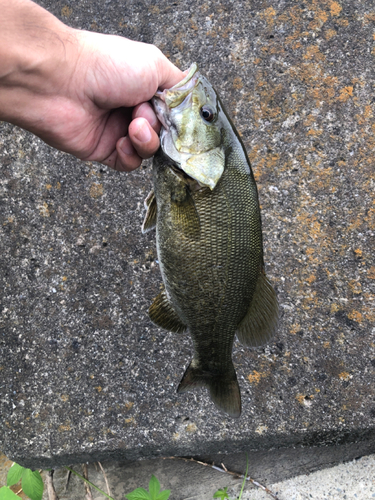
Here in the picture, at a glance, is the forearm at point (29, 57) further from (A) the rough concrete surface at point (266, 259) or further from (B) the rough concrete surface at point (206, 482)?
(B) the rough concrete surface at point (206, 482)

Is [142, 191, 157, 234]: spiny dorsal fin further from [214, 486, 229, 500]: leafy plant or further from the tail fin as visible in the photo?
[214, 486, 229, 500]: leafy plant

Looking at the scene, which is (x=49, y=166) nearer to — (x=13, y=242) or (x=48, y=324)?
(x=13, y=242)

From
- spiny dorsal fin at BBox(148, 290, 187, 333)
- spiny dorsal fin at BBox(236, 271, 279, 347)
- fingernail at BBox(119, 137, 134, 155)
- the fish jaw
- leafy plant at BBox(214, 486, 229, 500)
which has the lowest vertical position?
leafy plant at BBox(214, 486, 229, 500)

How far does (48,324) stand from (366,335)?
72.5 inches

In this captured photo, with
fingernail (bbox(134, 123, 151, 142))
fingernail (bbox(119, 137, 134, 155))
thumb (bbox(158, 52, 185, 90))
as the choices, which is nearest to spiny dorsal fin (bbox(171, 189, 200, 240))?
fingernail (bbox(134, 123, 151, 142))

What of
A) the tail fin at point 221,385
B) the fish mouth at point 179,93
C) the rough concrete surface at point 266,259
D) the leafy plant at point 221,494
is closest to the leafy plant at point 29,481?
the rough concrete surface at point 266,259

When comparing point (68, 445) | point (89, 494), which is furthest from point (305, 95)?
point (89, 494)

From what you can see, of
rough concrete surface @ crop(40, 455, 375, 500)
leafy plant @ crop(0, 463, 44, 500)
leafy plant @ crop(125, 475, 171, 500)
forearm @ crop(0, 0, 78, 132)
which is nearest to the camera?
forearm @ crop(0, 0, 78, 132)

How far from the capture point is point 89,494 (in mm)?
2387

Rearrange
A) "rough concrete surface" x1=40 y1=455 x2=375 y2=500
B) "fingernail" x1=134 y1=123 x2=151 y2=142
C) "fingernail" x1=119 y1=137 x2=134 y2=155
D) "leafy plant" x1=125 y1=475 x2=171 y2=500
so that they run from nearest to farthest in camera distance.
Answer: "fingernail" x1=134 y1=123 x2=151 y2=142 < "fingernail" x1=119 y1=137 x2=134 y2=155 < "leafy plant" x1=125 y1=475 x2=171 y2=500 < "rough concrete surface" x1=40 y1=455 x2=375 y2=500

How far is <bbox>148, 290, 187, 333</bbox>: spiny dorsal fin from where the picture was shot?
1668 mm

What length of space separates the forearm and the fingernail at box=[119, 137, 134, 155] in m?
0.34

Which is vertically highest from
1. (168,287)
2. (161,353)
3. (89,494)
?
(168,287)

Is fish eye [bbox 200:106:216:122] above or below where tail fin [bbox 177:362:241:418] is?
above
